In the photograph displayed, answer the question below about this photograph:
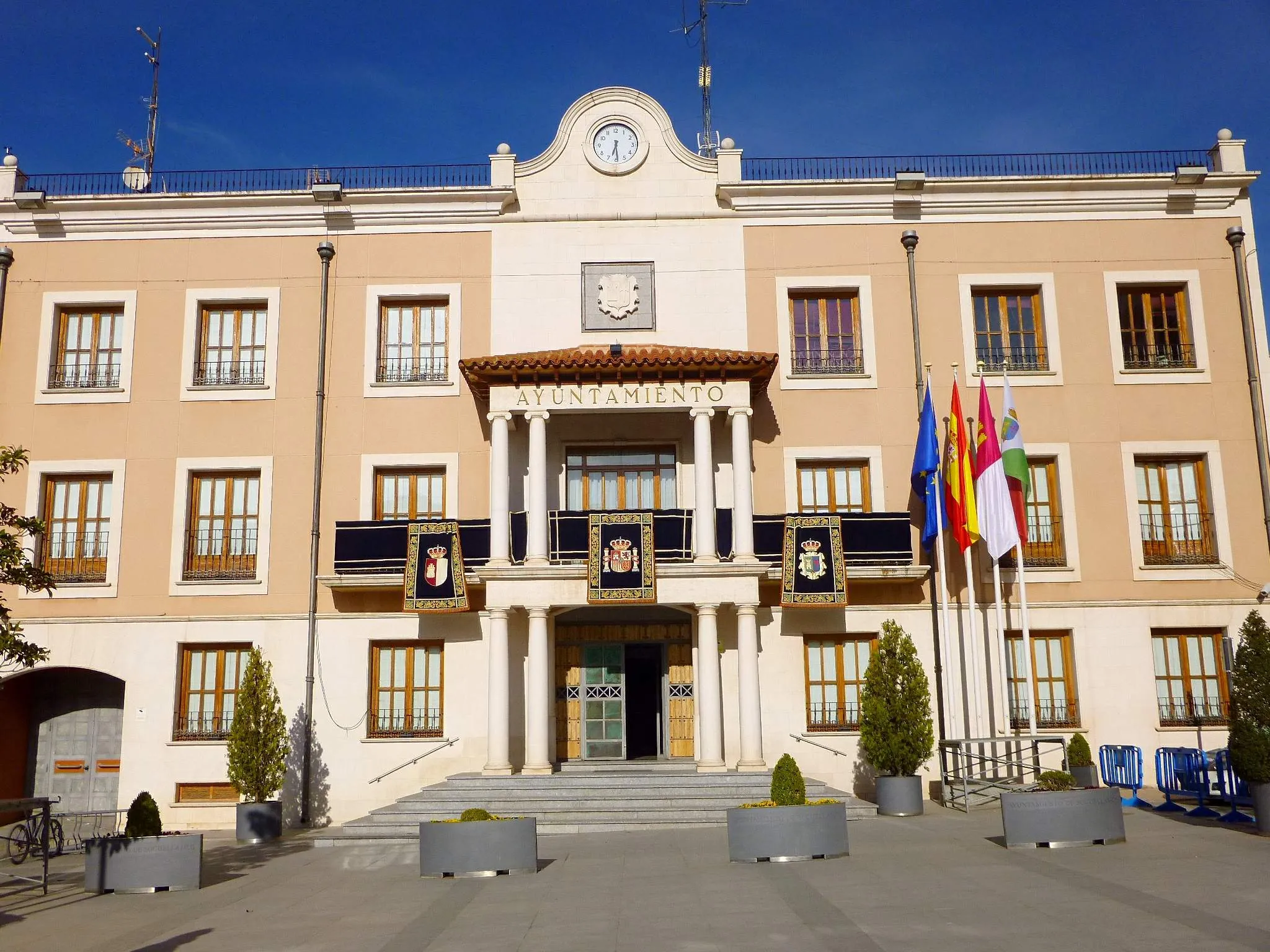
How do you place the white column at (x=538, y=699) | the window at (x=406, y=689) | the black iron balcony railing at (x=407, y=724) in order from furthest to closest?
the window at (x=406, y=689), the black iron balcony railing at (x=407, y=724), the white column at (x=538, y=699)

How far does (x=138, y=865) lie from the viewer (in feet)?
50.4

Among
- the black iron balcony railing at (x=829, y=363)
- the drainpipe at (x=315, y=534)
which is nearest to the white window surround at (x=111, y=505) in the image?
the drainpipe at (x=315, y=534)

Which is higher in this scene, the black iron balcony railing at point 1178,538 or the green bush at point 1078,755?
the black iron balcony railing at point 1178,538

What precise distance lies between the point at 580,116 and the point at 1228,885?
20465mm

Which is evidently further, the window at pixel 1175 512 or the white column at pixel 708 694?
the window at pixel 1175 512

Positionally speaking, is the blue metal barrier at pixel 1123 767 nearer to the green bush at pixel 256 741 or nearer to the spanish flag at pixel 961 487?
the spanish flag at pixel 961 487

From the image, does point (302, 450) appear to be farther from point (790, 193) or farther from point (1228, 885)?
point (1228, 885)

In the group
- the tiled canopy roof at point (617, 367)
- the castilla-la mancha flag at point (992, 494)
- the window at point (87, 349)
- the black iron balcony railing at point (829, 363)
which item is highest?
the window at point (87, 349)

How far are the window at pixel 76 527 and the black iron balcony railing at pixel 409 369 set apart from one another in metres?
6.60

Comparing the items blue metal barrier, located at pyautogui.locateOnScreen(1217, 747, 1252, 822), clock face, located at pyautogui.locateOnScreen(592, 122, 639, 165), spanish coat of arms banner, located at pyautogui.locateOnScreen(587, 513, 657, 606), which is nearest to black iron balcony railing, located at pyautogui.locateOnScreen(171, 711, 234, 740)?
spanish coat of arms banner, located at pyautogui.locateOnScreen(587, 513, 657, 606)

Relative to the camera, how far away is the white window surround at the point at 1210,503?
24.0m

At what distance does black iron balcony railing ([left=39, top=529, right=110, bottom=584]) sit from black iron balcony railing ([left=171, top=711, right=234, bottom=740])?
11.7 feet

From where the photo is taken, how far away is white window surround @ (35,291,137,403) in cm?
2520

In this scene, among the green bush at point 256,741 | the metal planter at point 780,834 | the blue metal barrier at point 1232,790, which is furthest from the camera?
the green bush at point 256,741
